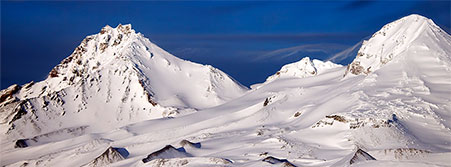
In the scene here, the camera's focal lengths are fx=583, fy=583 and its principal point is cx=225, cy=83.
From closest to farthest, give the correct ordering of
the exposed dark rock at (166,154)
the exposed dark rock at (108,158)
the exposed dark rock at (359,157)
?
the exposed dark rock at (359,157) < the exposed dark rock at (166,154) < the exposed dark rock at (108,158)

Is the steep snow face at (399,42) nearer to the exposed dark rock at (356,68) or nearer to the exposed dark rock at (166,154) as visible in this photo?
the exposed dark rock at (356,68)

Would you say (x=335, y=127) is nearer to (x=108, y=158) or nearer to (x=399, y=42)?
(x=108, y=158)

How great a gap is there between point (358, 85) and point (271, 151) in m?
48.3

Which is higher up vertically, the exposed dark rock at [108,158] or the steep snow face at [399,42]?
the steep snow face at [399,42]

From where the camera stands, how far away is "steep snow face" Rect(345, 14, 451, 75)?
16635cm

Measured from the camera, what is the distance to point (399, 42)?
174375 mm

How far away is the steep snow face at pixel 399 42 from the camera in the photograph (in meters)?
166

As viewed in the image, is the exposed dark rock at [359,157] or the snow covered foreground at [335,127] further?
the snow covered foreground at [335,127]

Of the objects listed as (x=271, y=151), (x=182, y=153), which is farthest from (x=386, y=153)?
(x=182, y=153)

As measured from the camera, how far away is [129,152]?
156m

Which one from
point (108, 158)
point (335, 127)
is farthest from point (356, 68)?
point (108, 158)

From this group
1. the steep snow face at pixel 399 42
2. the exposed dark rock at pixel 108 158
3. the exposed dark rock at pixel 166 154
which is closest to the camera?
the exposed dark rock at pixel 166 154

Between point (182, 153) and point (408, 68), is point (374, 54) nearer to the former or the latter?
point (408, 68)

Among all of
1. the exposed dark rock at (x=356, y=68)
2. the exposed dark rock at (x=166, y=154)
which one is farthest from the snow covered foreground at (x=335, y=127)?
the exposed dark rock at (x=356, y=68)
